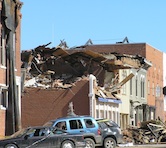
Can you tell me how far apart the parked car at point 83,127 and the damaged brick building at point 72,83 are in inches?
407

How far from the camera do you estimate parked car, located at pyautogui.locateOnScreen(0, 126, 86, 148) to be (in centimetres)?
2586

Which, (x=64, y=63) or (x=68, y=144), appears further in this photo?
(x=64, y=63)

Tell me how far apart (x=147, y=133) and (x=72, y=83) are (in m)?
7.37

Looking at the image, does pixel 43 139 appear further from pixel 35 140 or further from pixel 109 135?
pixel 109 135

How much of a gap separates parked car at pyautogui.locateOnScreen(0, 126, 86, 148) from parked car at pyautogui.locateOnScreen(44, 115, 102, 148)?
2511mm

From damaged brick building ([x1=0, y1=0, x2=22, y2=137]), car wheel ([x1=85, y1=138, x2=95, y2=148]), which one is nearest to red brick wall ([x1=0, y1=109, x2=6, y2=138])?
damaged brick building ([x1=0, y1=0, x2=22, y2=137])

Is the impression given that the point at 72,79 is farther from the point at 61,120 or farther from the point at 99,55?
the point at 61,120

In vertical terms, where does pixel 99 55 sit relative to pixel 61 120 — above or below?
above

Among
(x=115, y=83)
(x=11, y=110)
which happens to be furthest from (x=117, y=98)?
(x=11, y=110)

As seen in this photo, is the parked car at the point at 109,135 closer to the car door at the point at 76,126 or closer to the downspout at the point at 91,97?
the car door at the point at 76,126

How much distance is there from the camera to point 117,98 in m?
46.2

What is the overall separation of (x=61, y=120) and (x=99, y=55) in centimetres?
1490

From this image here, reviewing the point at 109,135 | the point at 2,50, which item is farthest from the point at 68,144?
the point at 2,50

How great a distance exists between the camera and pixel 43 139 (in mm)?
26234
